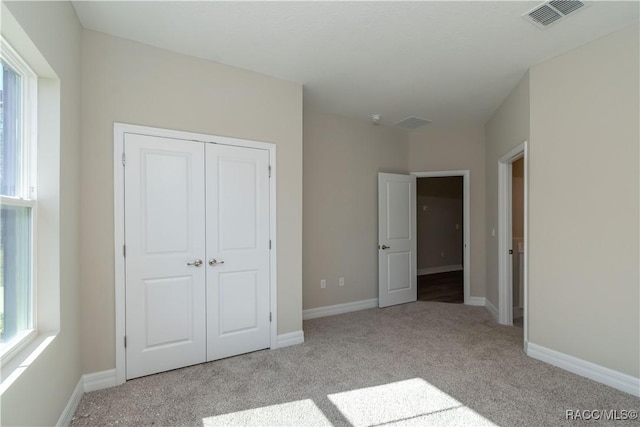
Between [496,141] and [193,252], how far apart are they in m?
3.77

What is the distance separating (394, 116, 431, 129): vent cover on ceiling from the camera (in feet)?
14.7

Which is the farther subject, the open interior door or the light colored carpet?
the open interior door

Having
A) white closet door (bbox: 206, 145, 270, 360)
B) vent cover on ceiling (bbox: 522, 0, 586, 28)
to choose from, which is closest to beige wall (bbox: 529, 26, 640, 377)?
vent cover on ceiling (bbox: 522, 0, 586, 28)

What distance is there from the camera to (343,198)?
448cm

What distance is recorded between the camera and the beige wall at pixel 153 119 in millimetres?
2408

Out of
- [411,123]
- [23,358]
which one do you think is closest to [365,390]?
[23,358]

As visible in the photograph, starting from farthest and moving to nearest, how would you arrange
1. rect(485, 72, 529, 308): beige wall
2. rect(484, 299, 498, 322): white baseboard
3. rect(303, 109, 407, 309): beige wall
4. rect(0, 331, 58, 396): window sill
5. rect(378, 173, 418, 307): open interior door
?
rect(378, 173, 418, 307): open interior door
rect(303, 109, 407, 309): beige wall
rect(484, 299, 498, 322): white baseboard
rect(485, 72, 529, 308): beige wall
rect(0, 331, 58, 396): window sill

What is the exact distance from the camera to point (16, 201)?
1.61m

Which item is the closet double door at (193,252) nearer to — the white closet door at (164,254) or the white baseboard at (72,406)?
the white closet door at (164,254)

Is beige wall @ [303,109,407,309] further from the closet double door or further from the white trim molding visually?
the closet double door

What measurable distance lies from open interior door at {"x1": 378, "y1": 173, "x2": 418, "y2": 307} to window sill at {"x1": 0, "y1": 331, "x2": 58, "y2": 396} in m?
3.74

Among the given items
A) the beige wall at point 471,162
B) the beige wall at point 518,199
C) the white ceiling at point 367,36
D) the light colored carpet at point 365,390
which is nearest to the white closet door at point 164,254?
the light colored carpet at point 365,390

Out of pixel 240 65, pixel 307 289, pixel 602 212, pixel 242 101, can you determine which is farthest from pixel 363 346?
pixel 240 65

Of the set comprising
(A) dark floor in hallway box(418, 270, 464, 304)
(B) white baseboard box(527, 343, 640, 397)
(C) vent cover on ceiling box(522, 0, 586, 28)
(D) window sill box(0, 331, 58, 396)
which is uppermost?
(C) vent cover on ceiling box(522, 0, 586, 28)
